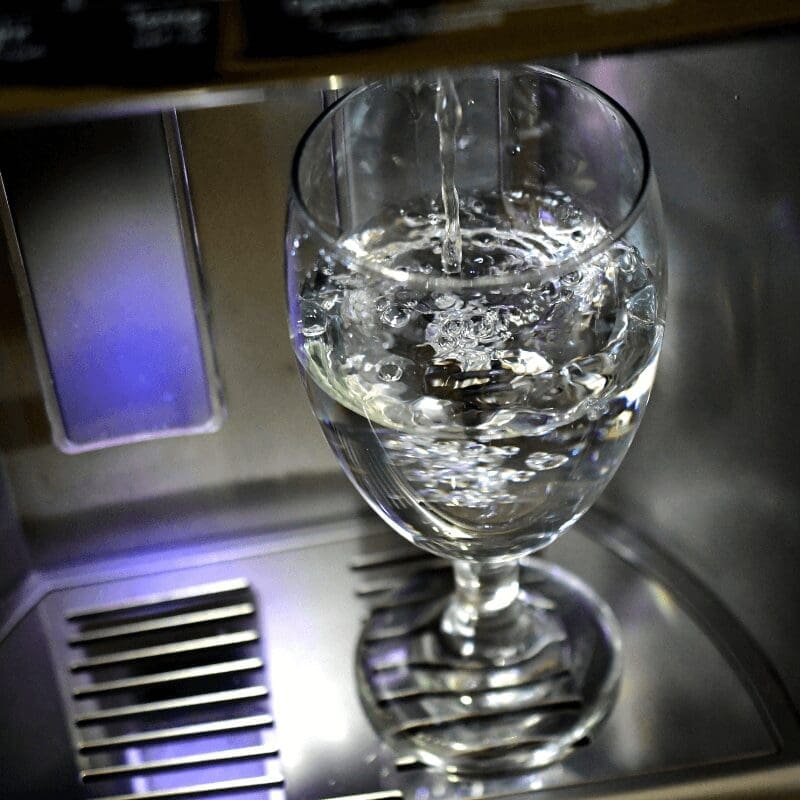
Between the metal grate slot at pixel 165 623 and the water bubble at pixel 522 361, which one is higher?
the water bubble at pixel 522 361

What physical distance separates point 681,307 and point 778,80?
104 mm

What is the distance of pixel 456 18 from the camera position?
11.9 inches

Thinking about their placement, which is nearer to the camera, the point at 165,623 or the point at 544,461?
the point at 544,461

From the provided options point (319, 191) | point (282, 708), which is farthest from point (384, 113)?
point (282, 708)

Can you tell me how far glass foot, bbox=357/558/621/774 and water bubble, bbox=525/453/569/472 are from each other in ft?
0.37

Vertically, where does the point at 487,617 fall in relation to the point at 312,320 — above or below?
below

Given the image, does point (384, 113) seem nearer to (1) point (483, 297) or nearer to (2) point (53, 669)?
(1) point (483, 297)

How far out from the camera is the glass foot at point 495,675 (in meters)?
0.45

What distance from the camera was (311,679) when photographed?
0.48m

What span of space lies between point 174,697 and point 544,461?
0.58 feet

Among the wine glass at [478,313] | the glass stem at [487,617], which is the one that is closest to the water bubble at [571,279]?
the wine glass at [478,313]

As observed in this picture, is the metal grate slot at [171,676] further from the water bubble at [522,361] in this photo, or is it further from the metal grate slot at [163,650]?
the water bubble at [522,361]

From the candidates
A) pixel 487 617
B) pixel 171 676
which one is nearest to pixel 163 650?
pixel 171 676

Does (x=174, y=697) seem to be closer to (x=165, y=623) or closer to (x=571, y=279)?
(x=165, y=623)
